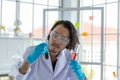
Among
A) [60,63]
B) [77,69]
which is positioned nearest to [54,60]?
[60,63]

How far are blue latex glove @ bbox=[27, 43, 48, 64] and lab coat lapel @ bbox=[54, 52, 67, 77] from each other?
143 millimetres

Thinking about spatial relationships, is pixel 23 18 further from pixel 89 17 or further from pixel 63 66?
pixel 63 66

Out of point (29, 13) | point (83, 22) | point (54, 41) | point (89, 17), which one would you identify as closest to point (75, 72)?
point (54, 41)

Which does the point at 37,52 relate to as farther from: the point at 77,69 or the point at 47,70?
the point at 77,69

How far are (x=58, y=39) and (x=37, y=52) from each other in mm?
138

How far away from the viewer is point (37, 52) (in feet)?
4.20

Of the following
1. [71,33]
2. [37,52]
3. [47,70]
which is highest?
[71,33]

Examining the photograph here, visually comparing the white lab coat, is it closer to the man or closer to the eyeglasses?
the man

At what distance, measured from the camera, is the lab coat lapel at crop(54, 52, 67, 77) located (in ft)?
4.62

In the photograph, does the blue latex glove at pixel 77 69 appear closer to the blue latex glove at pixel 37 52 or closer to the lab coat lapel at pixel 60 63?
the lab coat lapel at pixel 60 63

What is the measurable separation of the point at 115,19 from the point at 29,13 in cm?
206

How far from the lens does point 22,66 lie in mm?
Result: 1263

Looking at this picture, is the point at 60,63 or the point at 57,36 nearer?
the point at 57,36

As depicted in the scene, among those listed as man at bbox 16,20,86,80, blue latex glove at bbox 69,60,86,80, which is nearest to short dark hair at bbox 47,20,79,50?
man at bbox 16,20,86,80
